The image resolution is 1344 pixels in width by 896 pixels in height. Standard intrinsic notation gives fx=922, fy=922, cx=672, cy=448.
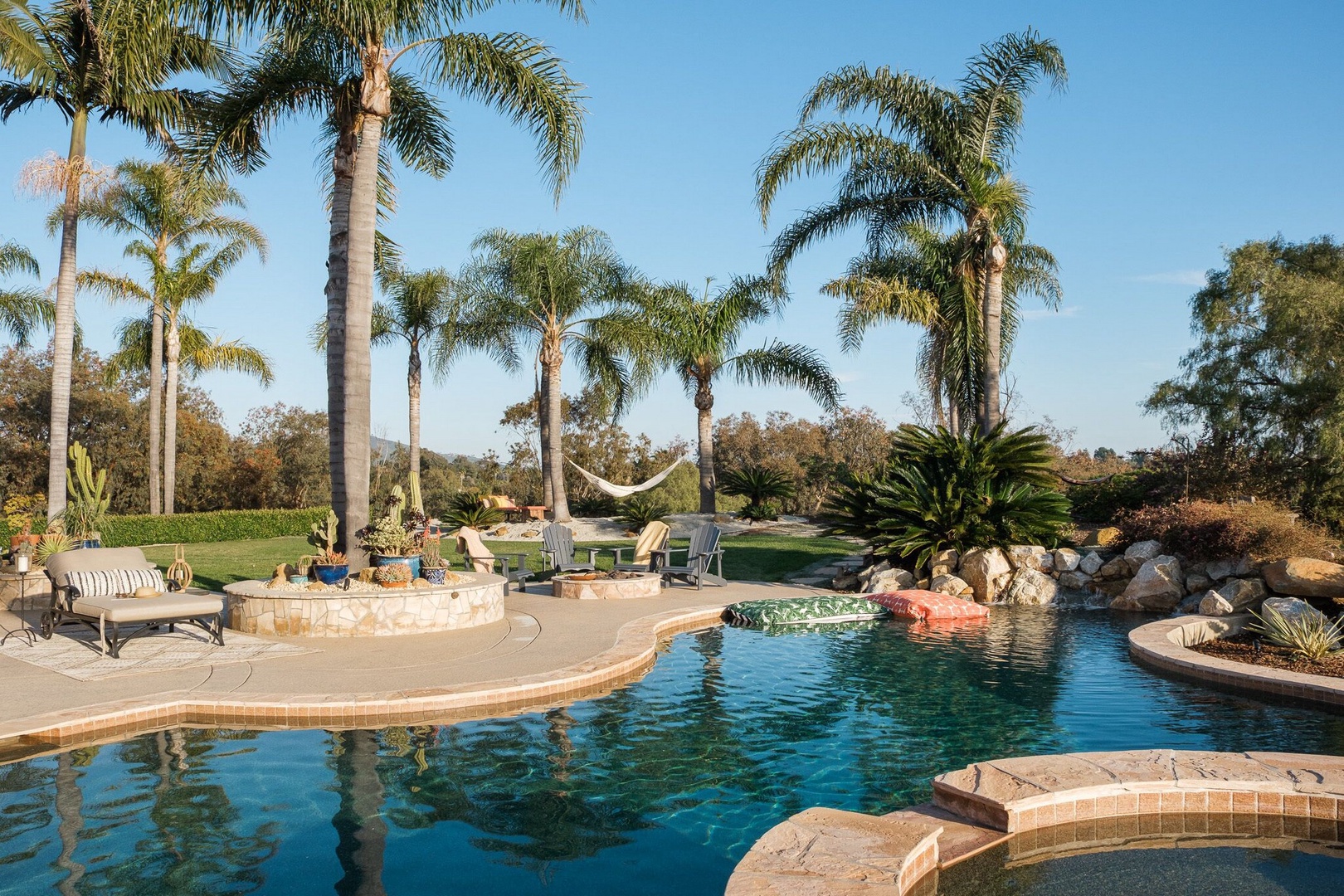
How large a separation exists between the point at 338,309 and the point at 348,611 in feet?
13.0

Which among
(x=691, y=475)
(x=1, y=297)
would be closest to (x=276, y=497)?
(x=1, y=297)

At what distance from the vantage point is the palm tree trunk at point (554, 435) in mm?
24641

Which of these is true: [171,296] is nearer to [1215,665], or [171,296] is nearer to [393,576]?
[393,576]

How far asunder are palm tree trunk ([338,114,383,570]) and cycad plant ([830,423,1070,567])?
755 centimetres

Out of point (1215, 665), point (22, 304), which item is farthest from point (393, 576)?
point (22, 304)

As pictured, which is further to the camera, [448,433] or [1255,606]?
[448,433]

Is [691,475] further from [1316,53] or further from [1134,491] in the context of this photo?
[1316,53]

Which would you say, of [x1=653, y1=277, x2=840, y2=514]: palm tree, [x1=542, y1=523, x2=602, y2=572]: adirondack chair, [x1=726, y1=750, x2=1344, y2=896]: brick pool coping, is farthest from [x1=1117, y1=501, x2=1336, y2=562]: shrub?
[x1=653, y1=277, x2=840, y2=514]: palm tree

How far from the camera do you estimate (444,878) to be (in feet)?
13.0

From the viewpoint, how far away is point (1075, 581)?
13016mm

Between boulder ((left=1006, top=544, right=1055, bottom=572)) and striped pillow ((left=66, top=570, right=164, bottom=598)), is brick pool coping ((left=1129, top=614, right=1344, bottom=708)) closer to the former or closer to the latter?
boulder ((left=1006, top=544, right=1055, bottom=572))

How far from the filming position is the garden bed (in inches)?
296

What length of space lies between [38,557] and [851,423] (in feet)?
107

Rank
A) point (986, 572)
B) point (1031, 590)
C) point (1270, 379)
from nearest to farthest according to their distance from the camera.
→ point (1031, 590), point (986, 572), point (1270, 379)
